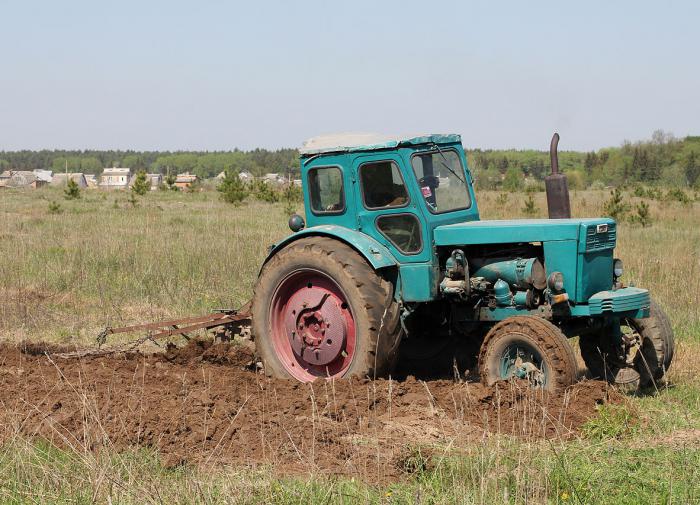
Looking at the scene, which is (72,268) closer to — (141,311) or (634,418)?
(141,311)

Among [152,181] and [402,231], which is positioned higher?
[152,181]

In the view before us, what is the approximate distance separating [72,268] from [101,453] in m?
9.04

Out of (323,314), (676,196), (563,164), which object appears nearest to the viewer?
(323,314)

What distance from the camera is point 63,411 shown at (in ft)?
20.6

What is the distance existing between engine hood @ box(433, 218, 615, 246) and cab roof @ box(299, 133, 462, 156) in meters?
0.75

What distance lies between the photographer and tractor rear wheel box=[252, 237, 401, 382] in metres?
7.23

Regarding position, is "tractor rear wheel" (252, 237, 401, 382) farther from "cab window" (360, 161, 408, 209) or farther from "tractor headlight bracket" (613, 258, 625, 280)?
"tractor headlight bracket" (613, 258, 625, 280)

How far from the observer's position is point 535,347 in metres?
6.61

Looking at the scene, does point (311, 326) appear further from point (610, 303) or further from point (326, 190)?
point (610, 303)

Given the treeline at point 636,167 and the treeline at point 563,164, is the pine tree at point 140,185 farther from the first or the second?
the treeline at point 636,167

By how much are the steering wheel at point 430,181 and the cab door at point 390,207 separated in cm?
19

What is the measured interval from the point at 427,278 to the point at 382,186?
33.9 inches

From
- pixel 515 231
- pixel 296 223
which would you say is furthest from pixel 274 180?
pixel 515 231

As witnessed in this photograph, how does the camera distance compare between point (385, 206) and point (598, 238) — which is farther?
point (385, 206)
